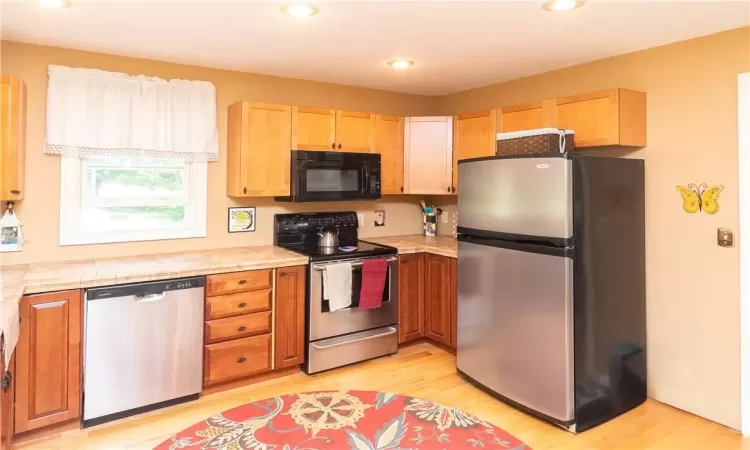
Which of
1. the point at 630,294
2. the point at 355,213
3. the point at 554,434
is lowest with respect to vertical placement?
the point at 554,434

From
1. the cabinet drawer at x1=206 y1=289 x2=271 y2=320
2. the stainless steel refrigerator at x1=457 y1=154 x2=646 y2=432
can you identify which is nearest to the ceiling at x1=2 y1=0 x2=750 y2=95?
the stainless steel refrigerator at x1=457 y1=154 x2=646 y2=432

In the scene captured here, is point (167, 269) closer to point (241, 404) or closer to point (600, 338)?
point (241, 404)

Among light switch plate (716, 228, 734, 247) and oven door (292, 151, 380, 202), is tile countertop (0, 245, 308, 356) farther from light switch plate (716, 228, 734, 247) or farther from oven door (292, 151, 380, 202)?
light switch plate (716, 228, 734, 247)

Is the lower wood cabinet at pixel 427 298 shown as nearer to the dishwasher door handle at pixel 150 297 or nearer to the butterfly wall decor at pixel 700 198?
the butterfly wall decor at pixel 700 198

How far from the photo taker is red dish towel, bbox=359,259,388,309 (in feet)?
12.0

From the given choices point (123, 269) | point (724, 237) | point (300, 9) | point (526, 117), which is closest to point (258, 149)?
point (123, 269)

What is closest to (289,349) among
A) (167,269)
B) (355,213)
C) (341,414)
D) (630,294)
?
(341,414)

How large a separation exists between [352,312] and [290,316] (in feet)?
1.56

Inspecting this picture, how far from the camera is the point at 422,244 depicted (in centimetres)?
416

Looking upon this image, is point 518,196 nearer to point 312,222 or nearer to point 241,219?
point 312,222

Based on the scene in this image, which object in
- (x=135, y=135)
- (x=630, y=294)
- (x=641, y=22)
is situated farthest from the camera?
(x=135, y=135)

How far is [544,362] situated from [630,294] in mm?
725

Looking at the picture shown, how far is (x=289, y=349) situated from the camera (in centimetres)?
346

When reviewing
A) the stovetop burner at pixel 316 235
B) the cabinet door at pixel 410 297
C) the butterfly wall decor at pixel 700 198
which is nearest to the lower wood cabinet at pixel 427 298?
the cabinet door at pixel 410 297
